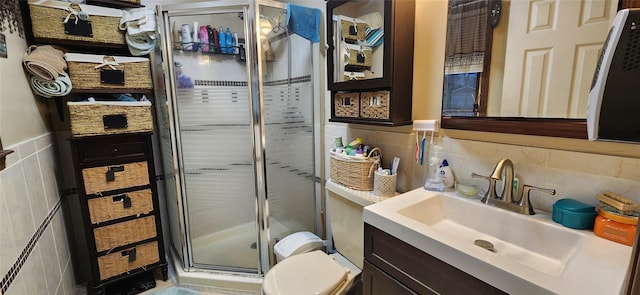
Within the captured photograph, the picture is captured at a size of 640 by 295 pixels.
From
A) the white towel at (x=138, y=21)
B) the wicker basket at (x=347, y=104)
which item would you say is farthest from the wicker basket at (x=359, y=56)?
the white towel at (x=138, y=21)

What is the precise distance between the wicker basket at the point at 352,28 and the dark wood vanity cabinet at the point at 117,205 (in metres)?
1.37

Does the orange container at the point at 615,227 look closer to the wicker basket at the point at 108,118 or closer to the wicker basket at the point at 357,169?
the wicker basket at the point at 357,169

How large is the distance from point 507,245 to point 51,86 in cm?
219

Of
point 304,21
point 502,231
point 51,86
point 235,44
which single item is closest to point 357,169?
point 502,231

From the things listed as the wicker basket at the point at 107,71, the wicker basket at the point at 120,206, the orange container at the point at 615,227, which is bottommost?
the wicker basket at the point at 120,206

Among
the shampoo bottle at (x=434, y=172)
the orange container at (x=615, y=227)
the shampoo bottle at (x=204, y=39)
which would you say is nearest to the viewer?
the orange container at (x=615, y=227)

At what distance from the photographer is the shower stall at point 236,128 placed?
5.65 ft

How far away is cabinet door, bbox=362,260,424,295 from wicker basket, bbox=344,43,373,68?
36.3 inches

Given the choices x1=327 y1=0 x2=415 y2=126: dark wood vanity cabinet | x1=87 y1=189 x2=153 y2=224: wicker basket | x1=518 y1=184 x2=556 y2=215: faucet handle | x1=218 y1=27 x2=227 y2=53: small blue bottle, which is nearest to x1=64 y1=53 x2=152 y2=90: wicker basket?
x1=218 y1=27 x2=227 y2=53: small blue bottle

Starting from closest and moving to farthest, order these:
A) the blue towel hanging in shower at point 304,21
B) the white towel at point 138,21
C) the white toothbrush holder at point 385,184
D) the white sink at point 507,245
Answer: the white sink at point 507,245 < the white toothbrush holder at point 385,184 < the white towel at point 138,21 < the blue towel hanging in shower at point 304,21

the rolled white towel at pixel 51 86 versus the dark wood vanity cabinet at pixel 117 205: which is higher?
the rolled white towel at pixel 51 86

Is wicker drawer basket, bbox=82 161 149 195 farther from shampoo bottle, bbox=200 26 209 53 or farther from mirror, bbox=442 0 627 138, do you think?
mirror, bbox=442 0 627 138

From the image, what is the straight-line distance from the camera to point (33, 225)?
119 cm

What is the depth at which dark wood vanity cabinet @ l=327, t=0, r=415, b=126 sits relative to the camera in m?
1.22
